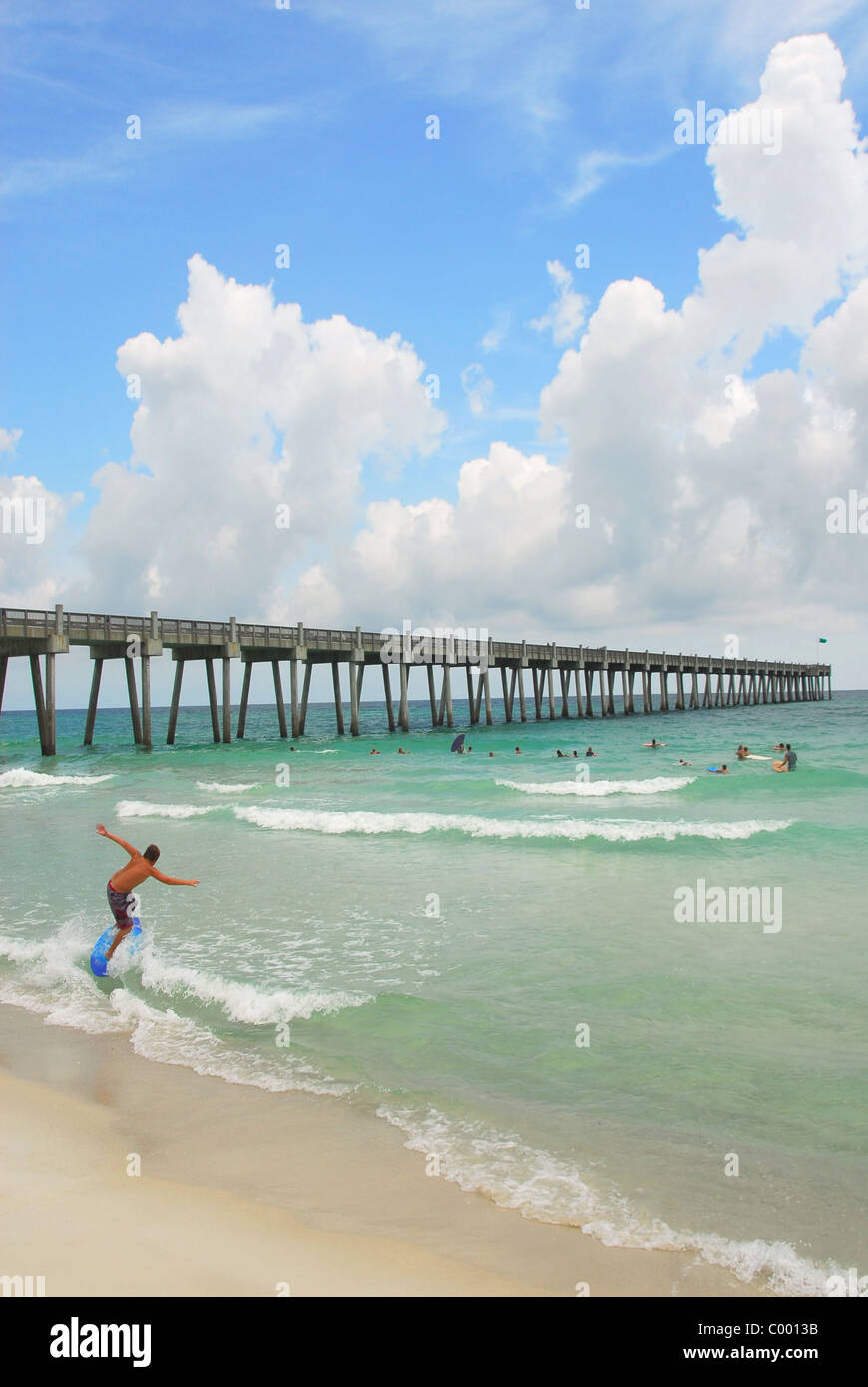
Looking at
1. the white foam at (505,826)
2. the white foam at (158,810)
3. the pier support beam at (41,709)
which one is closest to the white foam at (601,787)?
the white foam at (505,826)

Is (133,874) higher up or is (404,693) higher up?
(404,693)

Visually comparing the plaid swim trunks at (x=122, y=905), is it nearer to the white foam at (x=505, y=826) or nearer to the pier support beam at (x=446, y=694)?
the white foam at (x=505, y=826)

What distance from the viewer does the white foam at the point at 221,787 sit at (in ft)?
82.3

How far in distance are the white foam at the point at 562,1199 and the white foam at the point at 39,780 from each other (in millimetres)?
24790

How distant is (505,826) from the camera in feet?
58.0

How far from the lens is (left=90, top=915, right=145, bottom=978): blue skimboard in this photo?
29.2 feet

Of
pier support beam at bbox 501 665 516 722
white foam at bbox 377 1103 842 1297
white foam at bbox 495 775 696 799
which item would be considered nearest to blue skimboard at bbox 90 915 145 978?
white foam at bbox 377 1103 842 1297

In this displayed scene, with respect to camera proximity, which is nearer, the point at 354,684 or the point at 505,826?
the point at 505,826

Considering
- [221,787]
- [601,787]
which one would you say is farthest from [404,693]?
[601,787]

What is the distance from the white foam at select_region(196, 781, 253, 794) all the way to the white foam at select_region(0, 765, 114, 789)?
148 inches

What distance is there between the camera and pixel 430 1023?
732cm

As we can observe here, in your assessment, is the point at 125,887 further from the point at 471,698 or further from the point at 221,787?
the point at 471,698

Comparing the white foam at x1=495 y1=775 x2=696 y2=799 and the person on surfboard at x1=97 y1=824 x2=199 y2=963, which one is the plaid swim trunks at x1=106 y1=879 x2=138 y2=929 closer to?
the person on surfboard at x1=97 y1=824 x2=199 y2=963

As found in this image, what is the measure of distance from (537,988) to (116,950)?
445 centimetres
